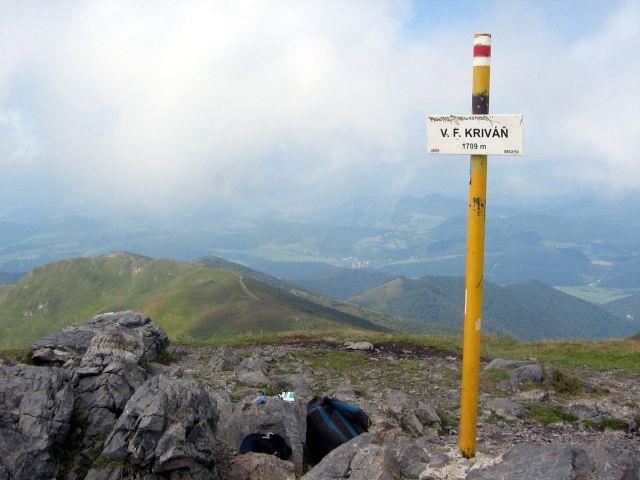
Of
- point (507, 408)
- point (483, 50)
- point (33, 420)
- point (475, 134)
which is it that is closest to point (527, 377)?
point (507, 408)

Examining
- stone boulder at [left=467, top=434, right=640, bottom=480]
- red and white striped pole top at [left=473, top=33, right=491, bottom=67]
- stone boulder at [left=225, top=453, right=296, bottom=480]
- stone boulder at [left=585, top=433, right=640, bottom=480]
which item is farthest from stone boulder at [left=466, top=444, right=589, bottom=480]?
red and white striped pole top at [left=473, top=33, right=491, bottom=67]

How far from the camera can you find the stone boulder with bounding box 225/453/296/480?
8.06m

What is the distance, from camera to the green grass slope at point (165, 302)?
102138 mm

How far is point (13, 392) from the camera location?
8.42m

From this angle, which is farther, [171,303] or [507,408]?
[171,303]

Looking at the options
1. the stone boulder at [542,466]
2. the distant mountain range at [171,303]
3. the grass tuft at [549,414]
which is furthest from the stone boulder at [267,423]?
→ the distant mountain range at [171,303]

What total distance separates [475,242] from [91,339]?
15.2 meters

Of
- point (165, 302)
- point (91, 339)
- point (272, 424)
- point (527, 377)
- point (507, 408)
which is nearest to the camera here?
point (272, 424)

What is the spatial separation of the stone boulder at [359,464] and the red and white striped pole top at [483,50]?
6065 mm

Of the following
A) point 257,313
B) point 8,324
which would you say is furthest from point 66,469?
point 8,324

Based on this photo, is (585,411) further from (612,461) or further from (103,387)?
(103,387)

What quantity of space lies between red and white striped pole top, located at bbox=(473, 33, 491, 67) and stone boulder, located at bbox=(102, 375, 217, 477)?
7321 millimetres

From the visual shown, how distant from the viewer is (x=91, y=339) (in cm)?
1742

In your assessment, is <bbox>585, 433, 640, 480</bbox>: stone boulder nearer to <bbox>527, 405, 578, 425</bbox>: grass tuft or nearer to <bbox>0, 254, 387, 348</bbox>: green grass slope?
<bbox>527, 405, 578, 425</bbox>: grass tuft
